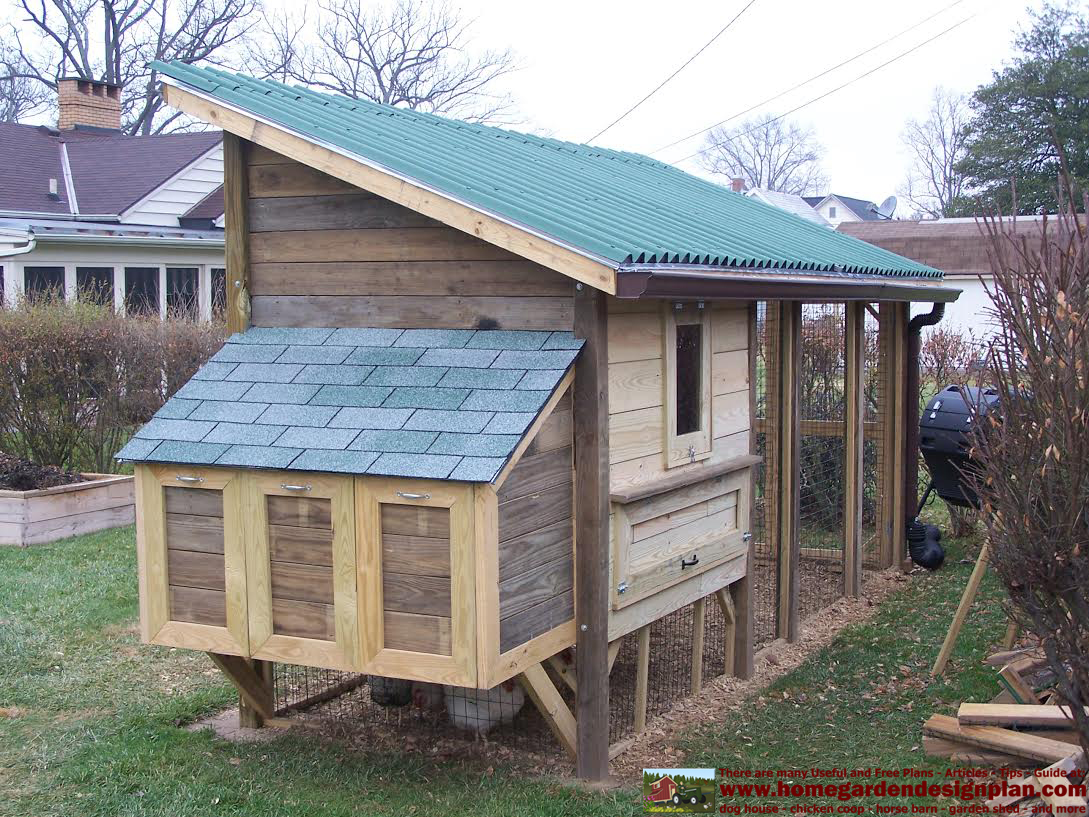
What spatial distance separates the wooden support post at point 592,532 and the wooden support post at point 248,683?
162 centimetres

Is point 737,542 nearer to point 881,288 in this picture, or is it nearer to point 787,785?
point 787,785

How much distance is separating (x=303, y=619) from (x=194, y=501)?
684 mm

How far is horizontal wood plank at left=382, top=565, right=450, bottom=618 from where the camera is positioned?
4.24 metres

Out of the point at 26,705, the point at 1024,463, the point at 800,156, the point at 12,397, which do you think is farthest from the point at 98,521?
the point at 800,156

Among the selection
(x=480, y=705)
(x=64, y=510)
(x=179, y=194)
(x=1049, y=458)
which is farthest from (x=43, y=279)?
(x=1049, y=458)

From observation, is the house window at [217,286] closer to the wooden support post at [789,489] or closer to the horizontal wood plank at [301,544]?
the wooden support post at [789,489]

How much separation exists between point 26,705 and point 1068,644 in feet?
15.9

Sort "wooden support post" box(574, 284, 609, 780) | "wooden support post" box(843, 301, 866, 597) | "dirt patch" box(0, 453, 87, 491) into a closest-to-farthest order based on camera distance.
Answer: "wooden support post" box(574, 284, 609, 780) < "wooden support post" box(843, 301, 866, 597) < "dirt patch" box(0, 453, 87, 491)

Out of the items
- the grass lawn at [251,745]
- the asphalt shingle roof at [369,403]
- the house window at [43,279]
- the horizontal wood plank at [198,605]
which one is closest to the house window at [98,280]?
the house window at [43,279]

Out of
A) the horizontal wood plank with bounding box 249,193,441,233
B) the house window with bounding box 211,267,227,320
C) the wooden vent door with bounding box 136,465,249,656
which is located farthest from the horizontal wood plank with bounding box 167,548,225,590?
the house window with bounding box 211,267,227,320

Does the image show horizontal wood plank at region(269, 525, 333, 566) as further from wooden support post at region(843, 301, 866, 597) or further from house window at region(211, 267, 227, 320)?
house window at region(211, 267, 227, 320)

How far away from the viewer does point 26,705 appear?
573cm

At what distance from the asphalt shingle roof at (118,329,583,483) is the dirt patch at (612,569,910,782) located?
184 centimetres

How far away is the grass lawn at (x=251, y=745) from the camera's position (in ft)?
15.3
